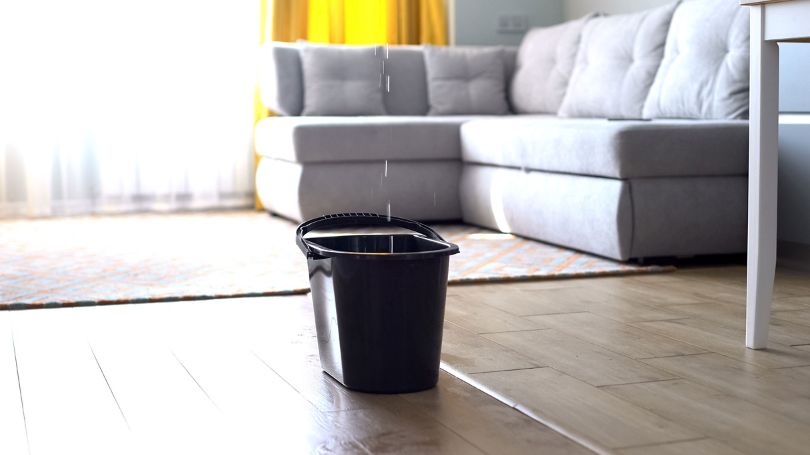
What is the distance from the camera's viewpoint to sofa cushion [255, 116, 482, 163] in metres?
4.21

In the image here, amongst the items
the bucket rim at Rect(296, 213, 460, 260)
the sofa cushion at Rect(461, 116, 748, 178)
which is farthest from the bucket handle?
the sofa cushion at Rect(461, 116, 748, 178)

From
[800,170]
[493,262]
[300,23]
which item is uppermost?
[300,23]

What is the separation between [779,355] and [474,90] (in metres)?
3.22

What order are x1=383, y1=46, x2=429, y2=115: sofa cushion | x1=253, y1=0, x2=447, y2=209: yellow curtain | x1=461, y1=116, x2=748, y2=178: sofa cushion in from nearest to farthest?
1. x1=461, y1=116, x2=748, y2=178: sofa cushion
2. x1=383, y1=46, x2=429, y2=115: sofa cushion
3. x1=253, y1=0, x2=447, y2=209: yellow curtain

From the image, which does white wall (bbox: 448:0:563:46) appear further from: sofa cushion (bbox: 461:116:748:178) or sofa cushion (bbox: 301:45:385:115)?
sofa cushion (bbox: 461:116:748:178)

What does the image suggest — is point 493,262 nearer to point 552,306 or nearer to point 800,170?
point 552,306

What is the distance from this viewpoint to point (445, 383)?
6.00ft

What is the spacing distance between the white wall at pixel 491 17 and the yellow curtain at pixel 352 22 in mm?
Result: 74

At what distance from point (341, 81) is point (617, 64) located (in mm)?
1320

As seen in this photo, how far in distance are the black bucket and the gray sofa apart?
1.54m

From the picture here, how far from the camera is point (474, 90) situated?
507cm

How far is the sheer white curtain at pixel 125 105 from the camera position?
4.87 m

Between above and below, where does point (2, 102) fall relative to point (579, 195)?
above

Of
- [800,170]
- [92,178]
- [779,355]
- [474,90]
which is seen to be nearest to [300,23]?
[474,90]
